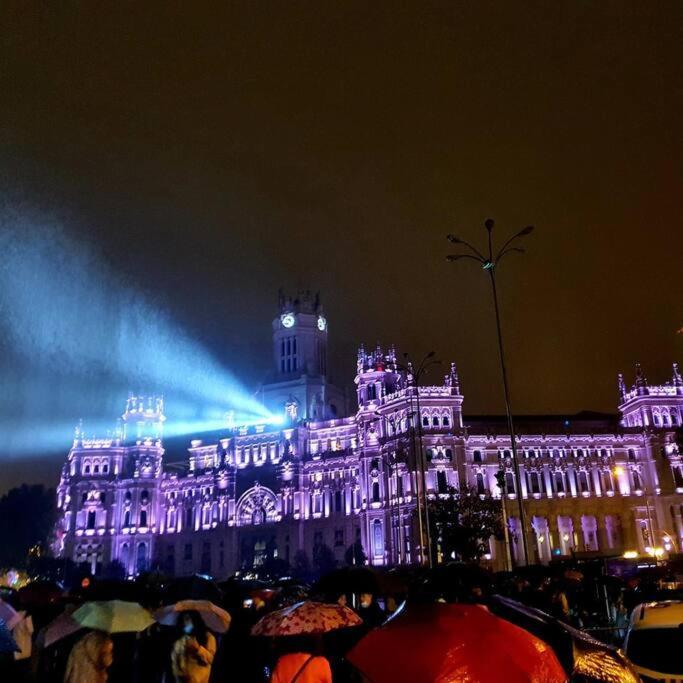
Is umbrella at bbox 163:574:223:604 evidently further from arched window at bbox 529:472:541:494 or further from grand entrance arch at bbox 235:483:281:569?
grand entrance arch at bbox 235:483:281:569

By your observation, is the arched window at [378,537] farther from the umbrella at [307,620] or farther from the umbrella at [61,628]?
the umbrella at [307,620]

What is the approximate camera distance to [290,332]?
107062 mm

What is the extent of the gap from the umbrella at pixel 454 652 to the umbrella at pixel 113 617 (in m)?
5.36

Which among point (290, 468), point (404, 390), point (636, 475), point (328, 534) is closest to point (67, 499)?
point (290, 468)

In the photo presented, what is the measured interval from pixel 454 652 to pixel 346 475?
81.7 meters

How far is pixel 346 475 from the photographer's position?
85.2 m

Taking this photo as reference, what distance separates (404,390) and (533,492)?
1937cm

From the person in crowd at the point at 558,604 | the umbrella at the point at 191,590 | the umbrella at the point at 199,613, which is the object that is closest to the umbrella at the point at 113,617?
the umbrella at the point at 199,613

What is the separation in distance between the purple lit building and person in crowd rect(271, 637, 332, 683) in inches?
2432

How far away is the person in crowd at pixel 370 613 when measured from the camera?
44.1 feet

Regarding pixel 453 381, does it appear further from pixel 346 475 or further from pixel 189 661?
pixel 189 661

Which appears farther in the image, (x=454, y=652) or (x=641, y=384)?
(x=641, y=384)

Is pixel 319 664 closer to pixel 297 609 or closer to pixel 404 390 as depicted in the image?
pixel 297 609

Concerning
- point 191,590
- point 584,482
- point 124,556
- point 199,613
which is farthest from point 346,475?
point 199,613
